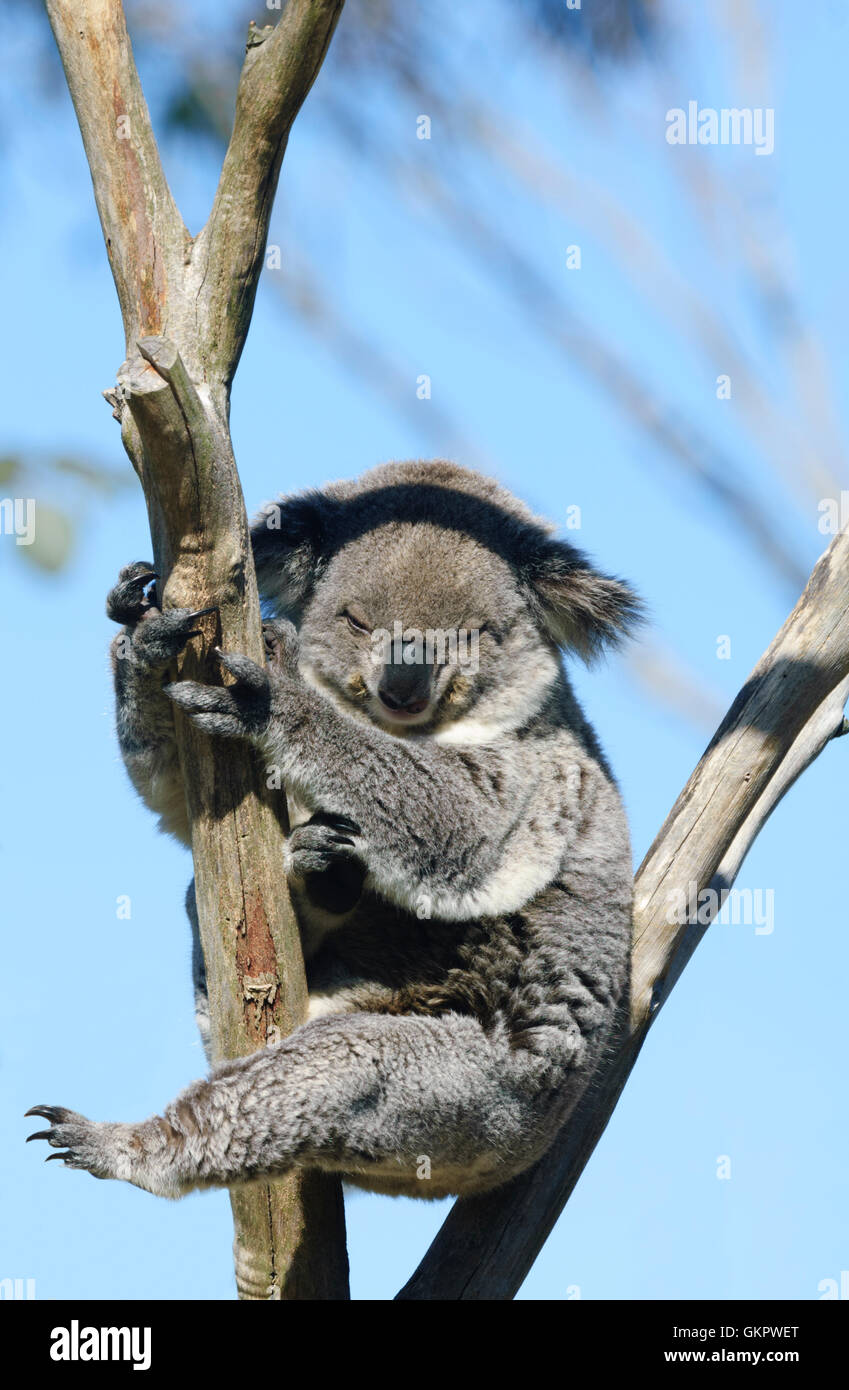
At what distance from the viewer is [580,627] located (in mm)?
4734

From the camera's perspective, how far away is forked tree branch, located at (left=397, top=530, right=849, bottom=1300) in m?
4.41

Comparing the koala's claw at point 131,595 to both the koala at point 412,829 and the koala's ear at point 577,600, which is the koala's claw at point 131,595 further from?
the koala's ear at point 577,600

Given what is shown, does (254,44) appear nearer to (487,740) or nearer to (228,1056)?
(487,740)

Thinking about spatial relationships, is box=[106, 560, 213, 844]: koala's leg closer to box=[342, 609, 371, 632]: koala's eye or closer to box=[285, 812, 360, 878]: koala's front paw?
box=[285, 812, 360, 878]: koala's front paw

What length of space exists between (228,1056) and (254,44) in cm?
284

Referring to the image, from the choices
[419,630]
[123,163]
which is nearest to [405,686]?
[419,630]

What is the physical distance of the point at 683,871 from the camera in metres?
4.66

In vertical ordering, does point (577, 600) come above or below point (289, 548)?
below

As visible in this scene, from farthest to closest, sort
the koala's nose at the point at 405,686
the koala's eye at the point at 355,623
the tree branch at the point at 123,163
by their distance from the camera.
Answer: the koala's eye at the point at 355,623 → the koala's nose at the point at 405,686 → the tree branch at the point at 123,163

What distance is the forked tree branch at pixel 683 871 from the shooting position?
14.5 feet

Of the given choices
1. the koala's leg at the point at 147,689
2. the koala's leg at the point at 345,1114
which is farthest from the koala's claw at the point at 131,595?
the koala's leg at the point at 345,1114

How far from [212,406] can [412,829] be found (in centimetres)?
139

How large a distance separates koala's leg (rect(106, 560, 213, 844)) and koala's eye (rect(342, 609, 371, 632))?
766 mm

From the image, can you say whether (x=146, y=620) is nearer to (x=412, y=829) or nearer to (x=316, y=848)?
(x=316, y=848)
